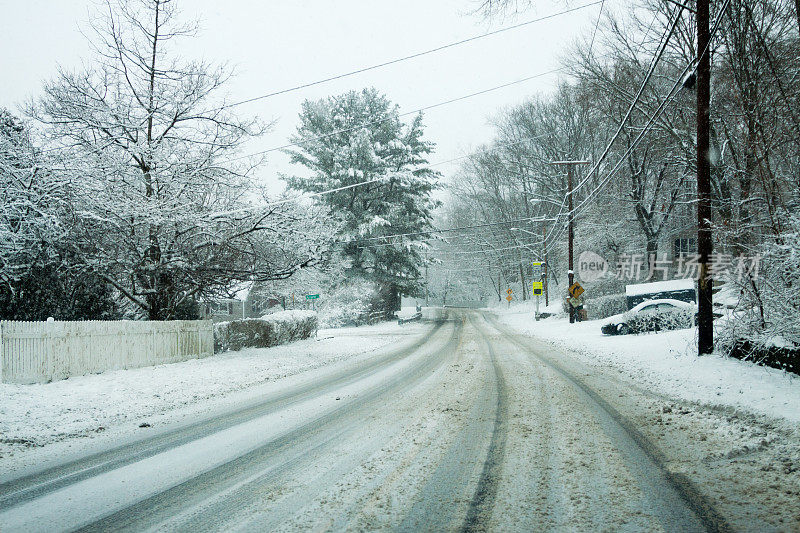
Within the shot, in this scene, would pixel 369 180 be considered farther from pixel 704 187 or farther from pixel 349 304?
pixel 704 187

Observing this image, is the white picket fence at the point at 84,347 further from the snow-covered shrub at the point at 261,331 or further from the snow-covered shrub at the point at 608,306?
the snow-covered shrub at the point at 608,306

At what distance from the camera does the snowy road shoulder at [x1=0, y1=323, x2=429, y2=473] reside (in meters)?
7.01

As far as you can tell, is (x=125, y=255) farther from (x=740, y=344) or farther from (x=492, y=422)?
(x=740, y=344)

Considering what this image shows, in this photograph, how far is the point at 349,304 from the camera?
37406 millimetres

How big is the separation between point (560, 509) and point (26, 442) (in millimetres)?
6603

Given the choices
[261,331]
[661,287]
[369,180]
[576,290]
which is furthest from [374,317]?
[261,331]

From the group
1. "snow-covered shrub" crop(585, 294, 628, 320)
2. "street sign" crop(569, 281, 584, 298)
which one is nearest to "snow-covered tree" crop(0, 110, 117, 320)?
"street sign" crop(569, 281, 584, 298)

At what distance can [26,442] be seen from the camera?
653 centimetres

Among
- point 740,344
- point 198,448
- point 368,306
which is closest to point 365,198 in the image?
point 368,306

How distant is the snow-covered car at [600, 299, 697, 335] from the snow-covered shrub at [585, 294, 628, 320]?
6938mm

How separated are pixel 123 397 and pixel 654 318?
681 inches

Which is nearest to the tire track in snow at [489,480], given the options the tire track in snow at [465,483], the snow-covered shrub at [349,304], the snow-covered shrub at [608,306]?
the tire track in snow at [465,483]

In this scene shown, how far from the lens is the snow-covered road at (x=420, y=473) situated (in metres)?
3.83

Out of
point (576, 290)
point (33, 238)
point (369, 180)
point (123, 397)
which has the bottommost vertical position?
point (123, 397)
